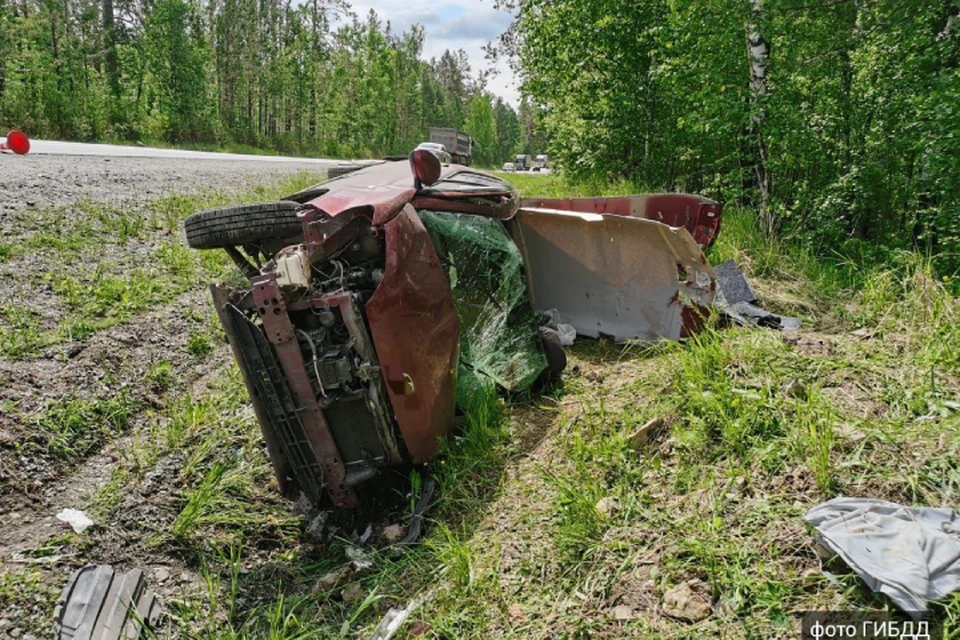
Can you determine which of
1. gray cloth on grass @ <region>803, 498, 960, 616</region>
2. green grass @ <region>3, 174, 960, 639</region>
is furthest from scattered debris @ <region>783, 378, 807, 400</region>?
gray cloth on grass @ <region>803, 498, 960, 616</region>

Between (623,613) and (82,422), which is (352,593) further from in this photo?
(82,422)

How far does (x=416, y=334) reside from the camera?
2.79 m

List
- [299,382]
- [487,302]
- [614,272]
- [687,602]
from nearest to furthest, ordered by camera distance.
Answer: [687,602], [299,382], [487,302], [614,272]

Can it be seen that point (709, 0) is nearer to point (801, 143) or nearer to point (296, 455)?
point (801, 143)

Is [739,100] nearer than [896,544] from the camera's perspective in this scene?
No

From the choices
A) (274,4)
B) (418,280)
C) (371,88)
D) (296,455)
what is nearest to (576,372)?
(418,280)

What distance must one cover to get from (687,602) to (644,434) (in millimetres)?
1015

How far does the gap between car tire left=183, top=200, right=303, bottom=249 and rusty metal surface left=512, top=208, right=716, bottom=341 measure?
6.89 feet

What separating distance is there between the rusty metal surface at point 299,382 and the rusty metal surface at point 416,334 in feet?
1.14

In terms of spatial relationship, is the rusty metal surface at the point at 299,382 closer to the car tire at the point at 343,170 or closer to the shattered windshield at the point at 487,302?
the shattered windshield at the point at 487,302

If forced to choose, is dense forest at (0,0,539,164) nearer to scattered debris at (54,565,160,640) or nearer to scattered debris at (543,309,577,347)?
scattered debris at (543,309,577,347)

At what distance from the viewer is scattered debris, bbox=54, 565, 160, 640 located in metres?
1.92

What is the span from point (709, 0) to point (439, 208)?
4357 millimetres

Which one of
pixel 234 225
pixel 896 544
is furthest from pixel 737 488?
pixel 234 225
